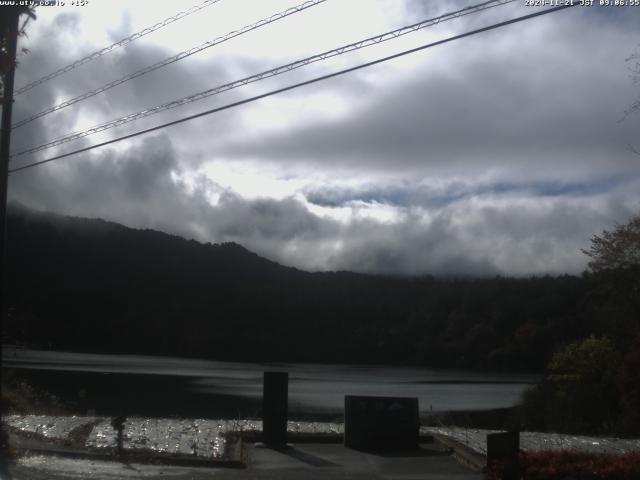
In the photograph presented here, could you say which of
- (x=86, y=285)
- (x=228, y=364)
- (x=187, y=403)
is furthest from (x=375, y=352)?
(x=187, y=403)

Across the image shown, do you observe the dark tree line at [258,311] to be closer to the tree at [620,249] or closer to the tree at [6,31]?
the tree at [620,249]

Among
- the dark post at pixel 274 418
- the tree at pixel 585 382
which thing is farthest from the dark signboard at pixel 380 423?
the tree at pixel 585 382

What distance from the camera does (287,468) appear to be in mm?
12906

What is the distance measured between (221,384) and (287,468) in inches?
1250

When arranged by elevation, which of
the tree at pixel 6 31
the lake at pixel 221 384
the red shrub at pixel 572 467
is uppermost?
the tree at pixel 6 31

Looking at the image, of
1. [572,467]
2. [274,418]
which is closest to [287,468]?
[274,418]

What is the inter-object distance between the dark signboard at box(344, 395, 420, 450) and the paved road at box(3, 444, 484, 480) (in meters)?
0.69

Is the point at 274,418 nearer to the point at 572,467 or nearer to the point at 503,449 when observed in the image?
the point at 503,449

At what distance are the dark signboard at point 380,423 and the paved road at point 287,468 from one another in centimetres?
69

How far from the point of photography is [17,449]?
45.8ft

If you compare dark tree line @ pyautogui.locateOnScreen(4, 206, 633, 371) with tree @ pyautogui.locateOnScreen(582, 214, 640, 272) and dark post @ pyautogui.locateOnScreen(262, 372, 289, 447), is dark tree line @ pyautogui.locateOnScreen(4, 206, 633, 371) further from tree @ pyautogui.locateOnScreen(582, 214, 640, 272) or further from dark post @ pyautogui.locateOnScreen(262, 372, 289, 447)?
dark post @ pyautogui.locateOnScreen(262, 372, 289, 447)

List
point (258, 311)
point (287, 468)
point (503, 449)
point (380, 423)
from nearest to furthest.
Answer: point (503, 449) → point (287, 468) → point (380, 423) → point (258, 311)

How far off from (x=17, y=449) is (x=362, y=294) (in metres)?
53.7

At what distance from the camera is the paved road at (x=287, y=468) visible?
476 inches
